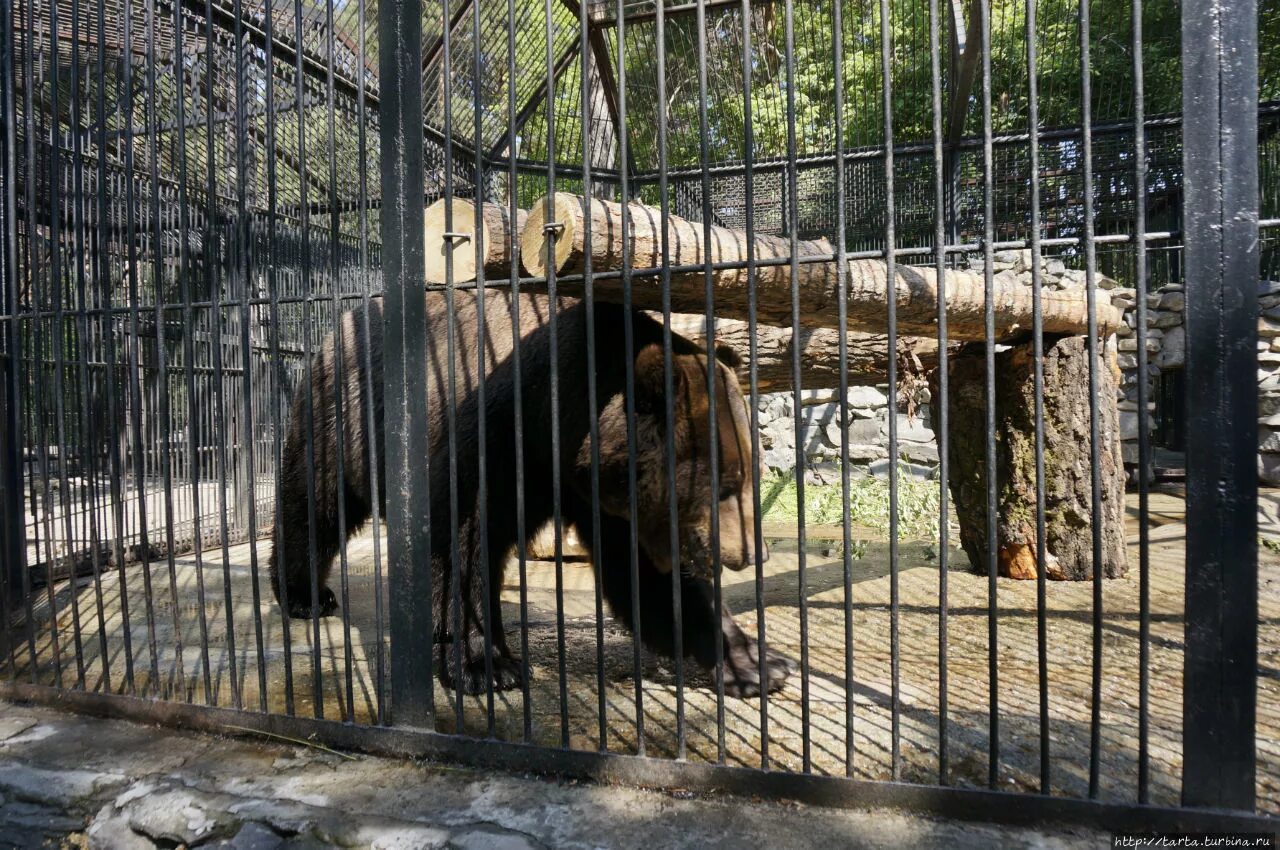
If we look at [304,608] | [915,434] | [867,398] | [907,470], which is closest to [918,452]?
[915,434]

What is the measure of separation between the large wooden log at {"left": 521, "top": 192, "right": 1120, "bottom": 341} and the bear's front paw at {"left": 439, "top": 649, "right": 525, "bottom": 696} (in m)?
1.67

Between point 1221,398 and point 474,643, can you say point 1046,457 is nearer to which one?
point 1221,398

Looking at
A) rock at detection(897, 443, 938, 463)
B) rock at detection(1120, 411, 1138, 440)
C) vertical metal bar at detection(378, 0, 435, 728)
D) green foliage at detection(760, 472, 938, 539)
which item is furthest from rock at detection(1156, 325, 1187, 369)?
vertical metal bar at detection(378, 0, 435, 728)

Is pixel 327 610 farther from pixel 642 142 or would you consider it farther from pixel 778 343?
pixel 642 142

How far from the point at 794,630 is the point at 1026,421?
7.81 ft

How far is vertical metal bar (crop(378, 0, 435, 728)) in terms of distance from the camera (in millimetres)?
2701

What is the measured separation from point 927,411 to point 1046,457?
21.1ft

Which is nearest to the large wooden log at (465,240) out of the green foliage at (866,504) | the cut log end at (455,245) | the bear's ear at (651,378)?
the cut log end at (455,245)

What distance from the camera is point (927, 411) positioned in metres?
11.4

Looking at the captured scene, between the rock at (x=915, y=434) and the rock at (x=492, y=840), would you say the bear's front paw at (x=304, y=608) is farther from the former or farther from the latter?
the rock at (x=915, y=434)

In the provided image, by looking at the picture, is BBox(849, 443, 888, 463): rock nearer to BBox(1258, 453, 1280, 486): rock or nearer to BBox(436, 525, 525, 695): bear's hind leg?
BBox(1258, 453, 1280, 486): rock

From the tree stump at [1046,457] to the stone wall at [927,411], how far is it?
12.5ft

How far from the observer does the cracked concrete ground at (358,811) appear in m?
2.07

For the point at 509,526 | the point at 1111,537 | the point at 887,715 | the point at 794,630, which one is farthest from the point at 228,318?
the point at 1111,537
